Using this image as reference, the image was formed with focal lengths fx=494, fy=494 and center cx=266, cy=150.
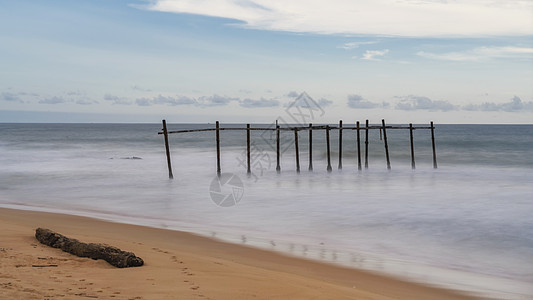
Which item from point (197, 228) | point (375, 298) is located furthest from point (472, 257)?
point (197, 228)

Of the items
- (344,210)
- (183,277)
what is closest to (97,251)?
(183,277)

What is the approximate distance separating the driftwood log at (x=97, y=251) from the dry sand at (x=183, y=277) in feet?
0.28

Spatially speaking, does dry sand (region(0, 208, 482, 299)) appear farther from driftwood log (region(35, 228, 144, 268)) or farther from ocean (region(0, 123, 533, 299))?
ocean (region(0, 123, 533, 299))

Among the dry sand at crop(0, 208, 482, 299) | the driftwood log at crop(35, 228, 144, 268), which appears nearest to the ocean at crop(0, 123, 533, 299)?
the dry sand at crop(0, 208, 482, 299)

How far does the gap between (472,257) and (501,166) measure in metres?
24.4

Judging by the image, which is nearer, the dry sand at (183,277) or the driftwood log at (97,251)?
the dry sand at (183,277)

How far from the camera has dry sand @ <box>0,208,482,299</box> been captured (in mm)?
4590

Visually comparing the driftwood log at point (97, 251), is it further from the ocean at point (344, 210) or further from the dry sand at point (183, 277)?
the ocean at point (344, 210)

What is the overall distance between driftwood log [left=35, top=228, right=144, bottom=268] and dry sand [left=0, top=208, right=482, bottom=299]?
8 centimetres

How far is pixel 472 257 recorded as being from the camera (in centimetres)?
849

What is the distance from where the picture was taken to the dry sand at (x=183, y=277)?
15.1ft

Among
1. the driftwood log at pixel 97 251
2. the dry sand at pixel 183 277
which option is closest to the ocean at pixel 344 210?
the dry sand at pixel 183 277

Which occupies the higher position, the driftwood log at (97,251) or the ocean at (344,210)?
the driftwood log at (97,251)

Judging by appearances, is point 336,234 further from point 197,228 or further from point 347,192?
point 347,192
